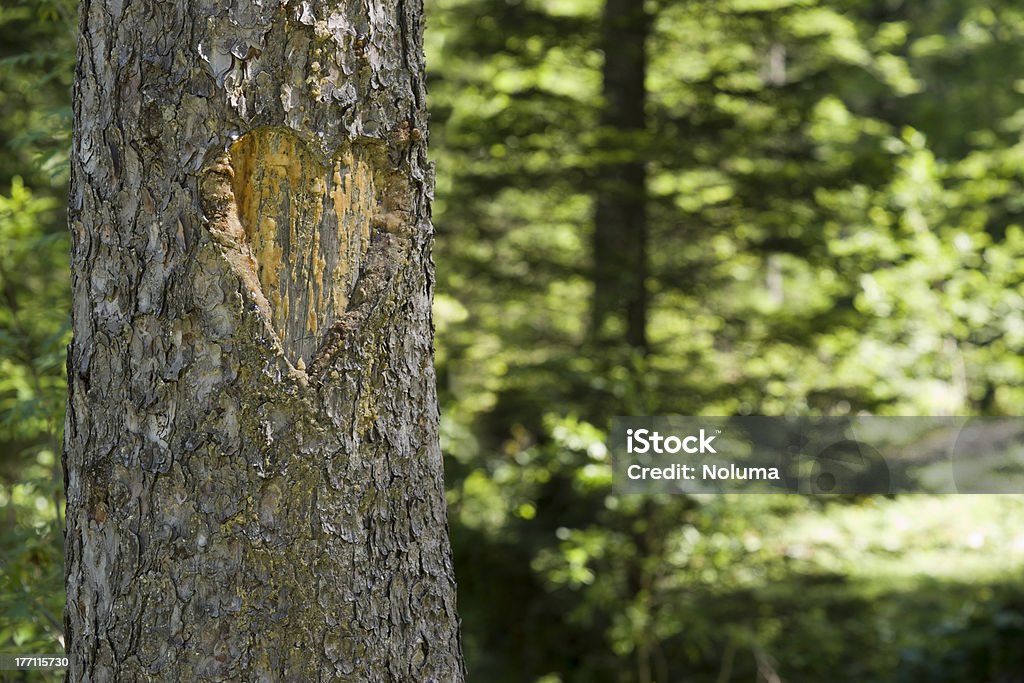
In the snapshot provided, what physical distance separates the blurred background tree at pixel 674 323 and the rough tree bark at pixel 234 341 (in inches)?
118

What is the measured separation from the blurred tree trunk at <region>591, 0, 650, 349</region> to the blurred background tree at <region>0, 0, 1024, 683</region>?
0.02 metres

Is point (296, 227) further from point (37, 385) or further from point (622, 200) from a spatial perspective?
point (622, 200)

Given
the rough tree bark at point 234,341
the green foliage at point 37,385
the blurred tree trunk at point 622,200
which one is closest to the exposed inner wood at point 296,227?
the rough tree bark at point 234,341

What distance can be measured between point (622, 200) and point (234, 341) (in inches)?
174

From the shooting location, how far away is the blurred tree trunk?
556 centimetres

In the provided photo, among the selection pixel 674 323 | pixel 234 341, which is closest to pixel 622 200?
pixel 674 323

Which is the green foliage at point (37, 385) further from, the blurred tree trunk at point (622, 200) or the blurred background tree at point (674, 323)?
the blurred tree trunk at point (622, 200)

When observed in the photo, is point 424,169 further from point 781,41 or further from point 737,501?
point 781,41

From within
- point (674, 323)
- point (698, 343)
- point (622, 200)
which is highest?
point (622, 200)

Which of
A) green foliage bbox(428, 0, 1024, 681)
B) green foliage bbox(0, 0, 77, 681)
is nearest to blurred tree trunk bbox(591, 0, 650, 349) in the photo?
green foliage bbox(428, 0, 1024, 681)

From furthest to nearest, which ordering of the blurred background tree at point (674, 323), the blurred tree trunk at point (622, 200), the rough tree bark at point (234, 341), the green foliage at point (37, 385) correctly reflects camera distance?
the blurred tree trunk at point (622, 200), the blurred background tree at point (674, 323), the green foliage at point (37, 385), the rough tree bark at point (234, 341)

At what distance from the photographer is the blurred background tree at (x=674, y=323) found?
539cm

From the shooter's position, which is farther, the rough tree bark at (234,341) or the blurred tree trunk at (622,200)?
the blurred tree trunk at (622,200)

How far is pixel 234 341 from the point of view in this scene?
64.2 inches
